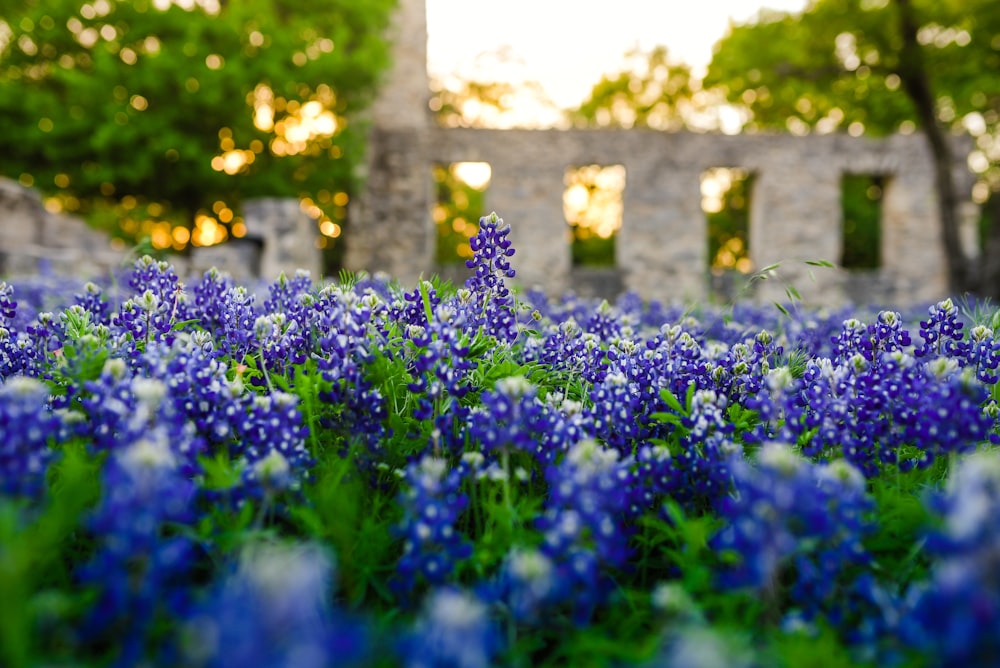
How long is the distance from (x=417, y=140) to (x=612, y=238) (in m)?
14.5

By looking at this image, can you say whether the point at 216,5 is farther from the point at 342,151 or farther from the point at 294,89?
the point at 342,151

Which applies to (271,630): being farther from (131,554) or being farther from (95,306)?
(95,306)

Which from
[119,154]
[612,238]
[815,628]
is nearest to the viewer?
[815,628]

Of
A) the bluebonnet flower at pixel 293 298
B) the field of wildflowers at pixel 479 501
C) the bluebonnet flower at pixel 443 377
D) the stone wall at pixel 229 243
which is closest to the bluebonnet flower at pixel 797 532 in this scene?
the field of wildflowers at pixel 479 501

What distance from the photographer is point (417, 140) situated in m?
15.3

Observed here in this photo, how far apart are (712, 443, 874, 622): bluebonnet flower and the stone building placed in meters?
13.7

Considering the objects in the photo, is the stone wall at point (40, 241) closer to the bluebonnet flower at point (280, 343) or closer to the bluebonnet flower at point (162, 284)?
the bluebonnet flower at point (162, 284)

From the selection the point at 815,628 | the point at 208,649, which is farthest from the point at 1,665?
the point at 815,628

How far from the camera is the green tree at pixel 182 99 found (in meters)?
13.4

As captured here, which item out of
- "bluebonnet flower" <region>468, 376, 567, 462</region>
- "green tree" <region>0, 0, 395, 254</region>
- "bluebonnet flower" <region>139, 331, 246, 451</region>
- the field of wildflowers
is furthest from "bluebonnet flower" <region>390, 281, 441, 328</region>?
"green tree" <region>0, 0, 395, 254</region>

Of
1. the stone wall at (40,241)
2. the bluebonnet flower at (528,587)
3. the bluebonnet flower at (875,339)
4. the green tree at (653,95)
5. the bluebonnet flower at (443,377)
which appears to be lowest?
the bluebonnet flower at (528,587)

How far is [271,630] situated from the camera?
2.89 ft

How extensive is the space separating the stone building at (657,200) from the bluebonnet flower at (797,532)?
13.7 metres

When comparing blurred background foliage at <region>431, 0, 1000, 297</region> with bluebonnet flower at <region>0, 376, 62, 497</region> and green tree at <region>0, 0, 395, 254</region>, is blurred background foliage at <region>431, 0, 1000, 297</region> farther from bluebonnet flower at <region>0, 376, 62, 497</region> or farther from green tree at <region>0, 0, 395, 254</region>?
bluebonnet flower at <region>0, 376, 62, 497</region>
